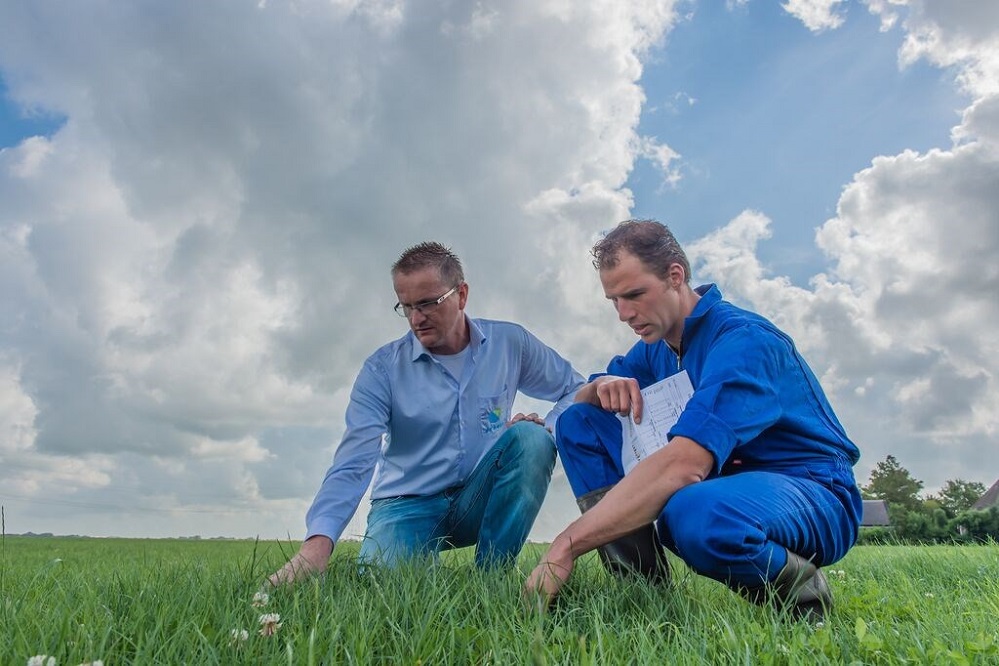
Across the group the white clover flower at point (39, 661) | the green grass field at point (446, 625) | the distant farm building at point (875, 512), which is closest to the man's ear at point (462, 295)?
the green grass field at point (446, 625)

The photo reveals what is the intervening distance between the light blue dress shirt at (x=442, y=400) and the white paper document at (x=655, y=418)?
997 mm

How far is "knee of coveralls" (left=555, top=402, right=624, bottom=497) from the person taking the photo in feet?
13.0

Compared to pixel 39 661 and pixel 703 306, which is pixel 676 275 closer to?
pixel 703 306

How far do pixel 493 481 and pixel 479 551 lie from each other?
1.32 ft

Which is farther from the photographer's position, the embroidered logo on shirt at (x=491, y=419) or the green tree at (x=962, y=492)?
the green tree at (x=962, y=492)

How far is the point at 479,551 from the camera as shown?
4.50 meters

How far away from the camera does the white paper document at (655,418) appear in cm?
369

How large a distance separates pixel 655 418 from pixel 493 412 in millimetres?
1504

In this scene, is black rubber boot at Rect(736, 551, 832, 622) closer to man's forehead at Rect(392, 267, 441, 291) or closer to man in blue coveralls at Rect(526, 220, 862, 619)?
man in blue coveralls at Rect(526, 220, 862, 619)

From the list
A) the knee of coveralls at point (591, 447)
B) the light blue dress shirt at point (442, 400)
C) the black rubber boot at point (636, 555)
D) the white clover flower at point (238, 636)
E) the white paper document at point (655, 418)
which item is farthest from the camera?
the light blue dress shirt at point (442, 400)

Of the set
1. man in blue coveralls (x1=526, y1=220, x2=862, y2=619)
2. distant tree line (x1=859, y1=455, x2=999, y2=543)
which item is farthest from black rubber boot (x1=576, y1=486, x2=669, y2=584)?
distant tree line (x1=859, y1=455, x2=999, y2=543)

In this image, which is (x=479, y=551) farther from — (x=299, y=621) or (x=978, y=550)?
(x=978, y=550)

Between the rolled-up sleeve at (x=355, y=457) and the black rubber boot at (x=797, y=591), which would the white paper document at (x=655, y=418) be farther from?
the rolled-up sleeve at (x=355, y=457)

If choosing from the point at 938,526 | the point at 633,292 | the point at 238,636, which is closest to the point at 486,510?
the point at 633,292
